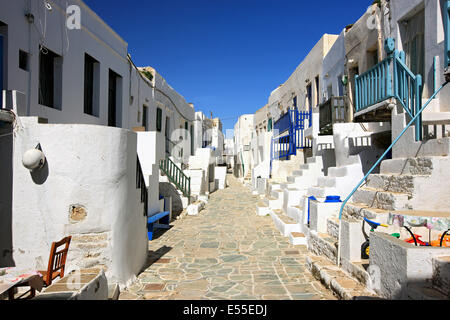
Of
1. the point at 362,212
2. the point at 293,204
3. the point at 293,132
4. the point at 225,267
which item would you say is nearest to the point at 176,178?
the point at 293,204

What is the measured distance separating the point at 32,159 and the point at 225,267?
3.60 metres

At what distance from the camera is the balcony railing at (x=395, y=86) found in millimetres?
5410

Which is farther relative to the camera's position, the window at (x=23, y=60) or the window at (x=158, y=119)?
the window at (x=158, y=119)

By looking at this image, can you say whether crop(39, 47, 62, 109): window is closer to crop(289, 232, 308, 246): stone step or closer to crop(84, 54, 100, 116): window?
crop(84, 54, 100, 116): window

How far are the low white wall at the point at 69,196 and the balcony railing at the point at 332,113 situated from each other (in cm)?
712

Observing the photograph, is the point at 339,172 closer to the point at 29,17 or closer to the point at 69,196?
the point at 69,196

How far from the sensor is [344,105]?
9672mm

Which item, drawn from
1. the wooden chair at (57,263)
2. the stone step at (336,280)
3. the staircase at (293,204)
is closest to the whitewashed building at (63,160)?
the wooden chair at (57,263)

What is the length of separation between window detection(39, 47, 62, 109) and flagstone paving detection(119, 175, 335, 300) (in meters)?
4.06

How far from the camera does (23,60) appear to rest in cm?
604

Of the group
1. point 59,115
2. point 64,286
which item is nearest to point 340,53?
point 59,115

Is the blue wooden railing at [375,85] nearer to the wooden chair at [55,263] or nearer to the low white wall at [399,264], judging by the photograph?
the low white wall at [399,264]

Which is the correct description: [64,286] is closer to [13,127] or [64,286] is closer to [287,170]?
[13,127]

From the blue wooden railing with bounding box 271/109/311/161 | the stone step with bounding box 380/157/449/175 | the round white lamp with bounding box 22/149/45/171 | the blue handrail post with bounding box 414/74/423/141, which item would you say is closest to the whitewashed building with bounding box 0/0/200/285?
the round white lamp with bounding box 22/149/45/171
